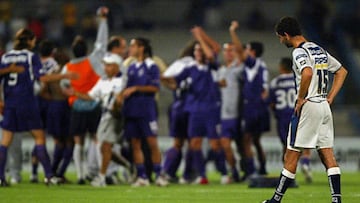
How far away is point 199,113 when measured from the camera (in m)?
21.8

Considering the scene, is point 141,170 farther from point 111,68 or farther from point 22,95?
point 22,95

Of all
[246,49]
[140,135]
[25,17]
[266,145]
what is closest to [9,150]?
[140,135]

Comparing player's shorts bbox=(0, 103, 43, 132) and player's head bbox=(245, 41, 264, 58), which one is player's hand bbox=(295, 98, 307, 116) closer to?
player's shorts bbox=(0, 103, 43, 132)

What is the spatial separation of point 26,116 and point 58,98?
6.95 feet

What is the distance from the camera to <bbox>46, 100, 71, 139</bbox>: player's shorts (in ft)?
71.4

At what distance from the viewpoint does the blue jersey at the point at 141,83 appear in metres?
20.6

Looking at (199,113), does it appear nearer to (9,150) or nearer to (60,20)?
(9,150)

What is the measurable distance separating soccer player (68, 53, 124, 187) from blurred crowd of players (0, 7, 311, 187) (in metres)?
0.02

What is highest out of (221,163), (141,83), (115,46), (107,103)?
(115,46)

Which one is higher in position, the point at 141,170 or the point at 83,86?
the point at 83,86

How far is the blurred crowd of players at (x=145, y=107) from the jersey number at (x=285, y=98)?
2cm

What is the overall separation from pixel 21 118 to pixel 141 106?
2085 millimetres

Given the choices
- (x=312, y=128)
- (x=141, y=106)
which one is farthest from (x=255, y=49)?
(x=312, y=128)

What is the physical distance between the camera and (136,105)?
814 inches
